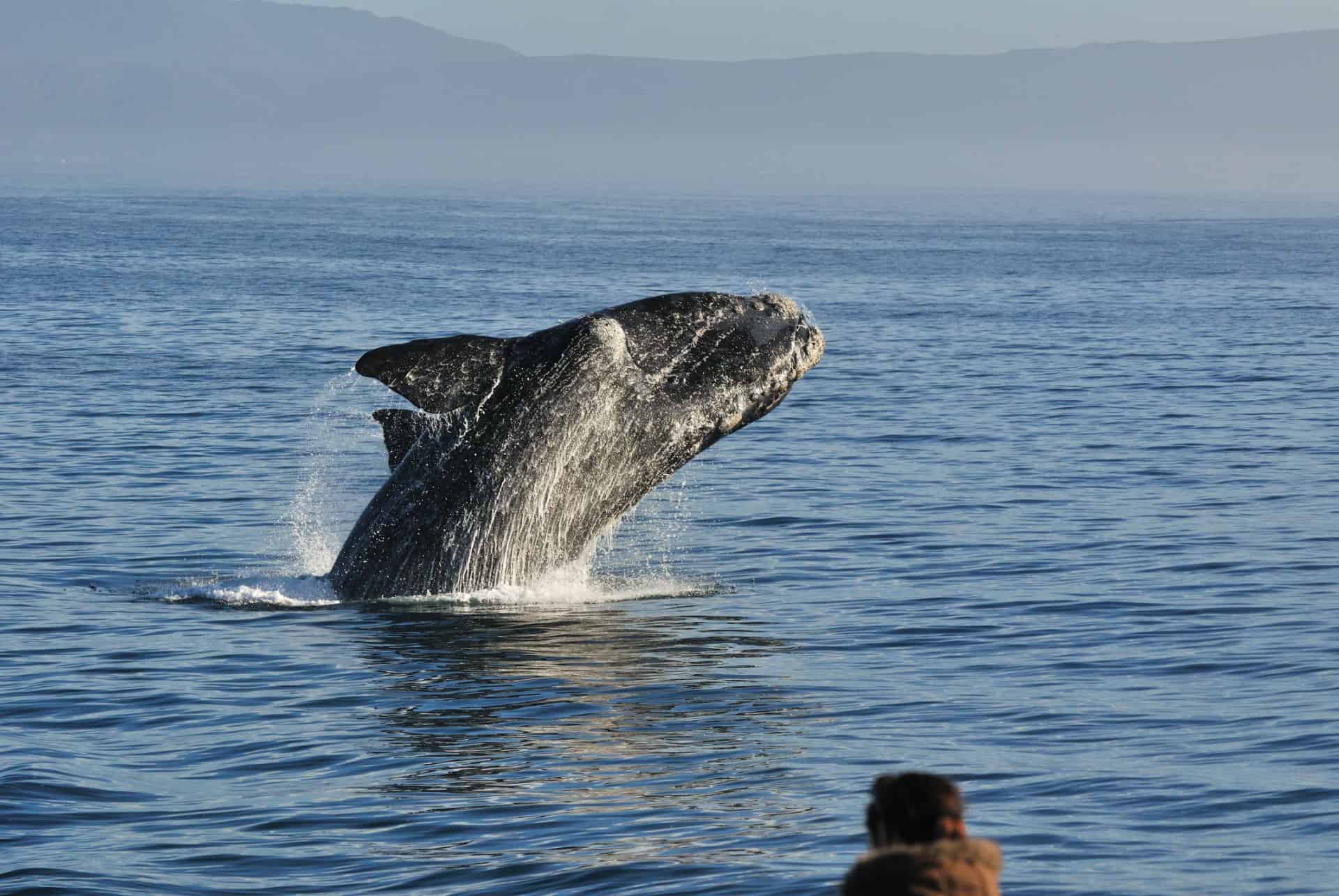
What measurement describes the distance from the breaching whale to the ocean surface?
2.90 feet

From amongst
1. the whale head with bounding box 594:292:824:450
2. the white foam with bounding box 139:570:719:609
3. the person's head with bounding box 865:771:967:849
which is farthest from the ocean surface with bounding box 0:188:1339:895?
the person's head with bounding box 865:771:967:849

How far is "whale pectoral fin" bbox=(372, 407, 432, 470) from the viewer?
13625mm

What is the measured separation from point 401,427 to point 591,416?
1.34 metres

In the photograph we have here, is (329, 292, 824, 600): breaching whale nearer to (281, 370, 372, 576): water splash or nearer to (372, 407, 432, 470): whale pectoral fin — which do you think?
(372, 407, 432, 470): whale pectoral fin

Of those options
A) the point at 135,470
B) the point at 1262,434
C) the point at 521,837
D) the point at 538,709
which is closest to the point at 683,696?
the point at 538,709

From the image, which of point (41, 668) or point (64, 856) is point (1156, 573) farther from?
point (64, 856)

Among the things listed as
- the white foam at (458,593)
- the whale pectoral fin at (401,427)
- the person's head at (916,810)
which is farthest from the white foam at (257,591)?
the person's head at (916,810)

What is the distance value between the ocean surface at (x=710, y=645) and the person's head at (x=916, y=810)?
4252 millimetres

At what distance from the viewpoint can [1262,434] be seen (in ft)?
84.8

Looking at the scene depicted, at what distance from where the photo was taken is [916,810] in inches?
177

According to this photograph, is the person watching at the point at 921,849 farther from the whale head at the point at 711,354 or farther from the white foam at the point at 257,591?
the white foam at the point at 257,591

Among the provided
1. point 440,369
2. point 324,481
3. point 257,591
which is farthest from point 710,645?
point 324,481

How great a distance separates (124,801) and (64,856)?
2.75 ft

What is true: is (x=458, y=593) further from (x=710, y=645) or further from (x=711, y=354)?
(x=711, y=354)
